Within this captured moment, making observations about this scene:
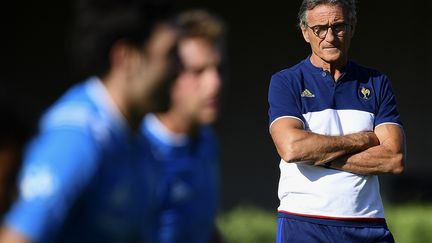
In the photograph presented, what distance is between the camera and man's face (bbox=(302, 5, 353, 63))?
6.08 m

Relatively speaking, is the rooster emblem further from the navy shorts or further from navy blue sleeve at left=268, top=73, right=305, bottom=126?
the navy shorts

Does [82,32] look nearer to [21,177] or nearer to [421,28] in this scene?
[21,177]

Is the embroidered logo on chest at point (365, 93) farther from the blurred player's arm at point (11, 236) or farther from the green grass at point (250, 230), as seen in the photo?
the green grass at point (250, 230)

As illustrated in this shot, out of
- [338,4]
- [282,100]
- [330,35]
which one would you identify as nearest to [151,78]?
[282,100]

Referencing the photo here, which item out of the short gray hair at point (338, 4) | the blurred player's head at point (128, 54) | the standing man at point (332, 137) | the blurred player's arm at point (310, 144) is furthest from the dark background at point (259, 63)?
the blurred player's head at point (128, 54)

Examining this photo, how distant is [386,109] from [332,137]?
0.49 metres

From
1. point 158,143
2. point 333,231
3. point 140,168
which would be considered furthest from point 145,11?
point 333,231

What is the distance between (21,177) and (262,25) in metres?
12.0

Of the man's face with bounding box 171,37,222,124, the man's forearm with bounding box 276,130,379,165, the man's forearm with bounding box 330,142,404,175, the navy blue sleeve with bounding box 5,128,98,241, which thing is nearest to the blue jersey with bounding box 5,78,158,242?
the navy blue sleeve with bounding box 5,128,98,241

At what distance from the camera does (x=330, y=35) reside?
6.05 metres

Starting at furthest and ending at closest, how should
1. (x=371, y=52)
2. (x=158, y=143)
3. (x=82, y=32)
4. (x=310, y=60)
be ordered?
1. (x=371, y=52)
2. (x=310, y=60)
3. (x=158, y=143)
4. (x=82, y=32)

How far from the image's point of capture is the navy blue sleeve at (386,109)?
6121mm

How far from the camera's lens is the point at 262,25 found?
583 inches

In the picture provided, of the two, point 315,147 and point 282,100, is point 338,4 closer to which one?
point 282,100
